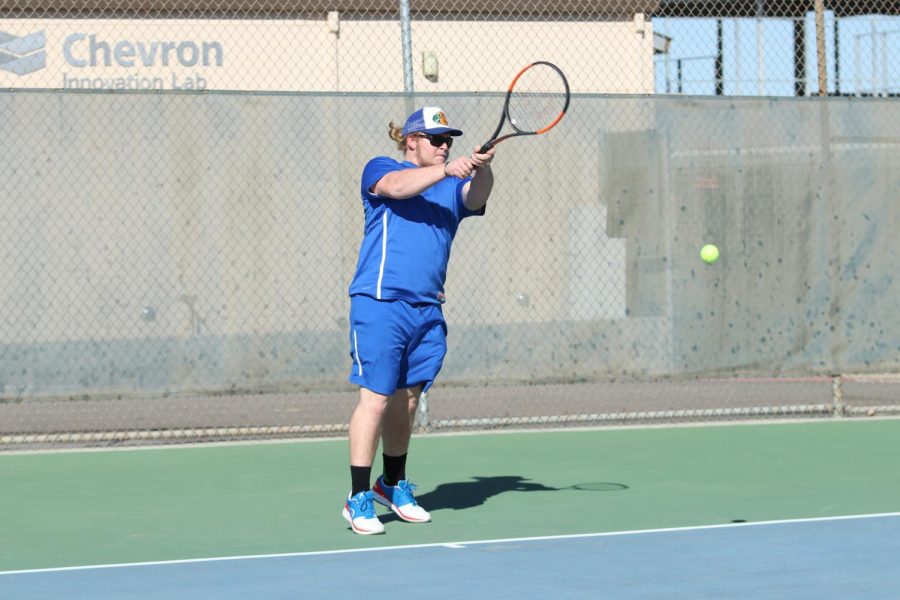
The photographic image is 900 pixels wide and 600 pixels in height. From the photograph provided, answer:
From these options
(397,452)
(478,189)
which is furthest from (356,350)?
(478,189)

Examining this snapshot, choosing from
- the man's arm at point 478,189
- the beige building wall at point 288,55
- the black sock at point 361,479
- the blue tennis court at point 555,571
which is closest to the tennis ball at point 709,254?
the man's arm at point 478,189

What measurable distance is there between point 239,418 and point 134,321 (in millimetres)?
2644

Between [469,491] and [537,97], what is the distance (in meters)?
1.80

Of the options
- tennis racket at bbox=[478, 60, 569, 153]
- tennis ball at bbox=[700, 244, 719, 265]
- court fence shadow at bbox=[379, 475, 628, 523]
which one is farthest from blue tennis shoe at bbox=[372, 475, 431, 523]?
tennis ball at bbox=[700, 244, 719, 265]

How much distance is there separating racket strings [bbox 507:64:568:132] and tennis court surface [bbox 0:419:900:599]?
1.65m

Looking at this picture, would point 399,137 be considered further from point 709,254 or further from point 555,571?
point 709,254

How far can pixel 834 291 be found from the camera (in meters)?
10.2

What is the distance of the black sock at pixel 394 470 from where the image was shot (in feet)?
21.9

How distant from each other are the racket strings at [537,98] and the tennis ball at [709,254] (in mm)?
2982

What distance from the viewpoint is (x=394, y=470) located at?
668 cm

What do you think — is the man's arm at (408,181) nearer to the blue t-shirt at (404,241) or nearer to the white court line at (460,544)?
the blue t-shirt at (404,241)

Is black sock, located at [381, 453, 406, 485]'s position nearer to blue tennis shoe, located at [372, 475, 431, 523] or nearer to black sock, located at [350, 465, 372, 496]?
blue tennis shoe, located at [372, 475, 431, 523]

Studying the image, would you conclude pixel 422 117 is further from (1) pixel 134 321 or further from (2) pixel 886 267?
(2) pixel 886 267

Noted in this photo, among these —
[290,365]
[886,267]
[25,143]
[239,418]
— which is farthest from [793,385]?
[25,143]
